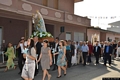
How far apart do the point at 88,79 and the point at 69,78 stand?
0.84m

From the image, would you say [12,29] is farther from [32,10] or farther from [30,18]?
[32,10]

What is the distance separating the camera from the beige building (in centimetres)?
1286

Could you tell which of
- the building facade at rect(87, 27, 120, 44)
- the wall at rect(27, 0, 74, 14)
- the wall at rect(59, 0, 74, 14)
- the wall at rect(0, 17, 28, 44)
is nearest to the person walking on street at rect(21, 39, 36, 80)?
Result: the wall at rect(0, 17, 28, 44)

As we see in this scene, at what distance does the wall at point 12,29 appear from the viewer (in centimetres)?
1516

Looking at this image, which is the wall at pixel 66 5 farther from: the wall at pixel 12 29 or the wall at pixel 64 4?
the wall at pixel 12 29

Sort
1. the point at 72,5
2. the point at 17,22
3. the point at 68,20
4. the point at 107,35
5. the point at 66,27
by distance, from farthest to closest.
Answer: the point at 107,35 → the point at 72,5 → the point at 66,27 → the point at 68,20 → the point at 17,22

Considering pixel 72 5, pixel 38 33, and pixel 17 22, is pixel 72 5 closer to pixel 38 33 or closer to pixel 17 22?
pixel 17 22

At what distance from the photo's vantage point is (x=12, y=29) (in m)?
16.0

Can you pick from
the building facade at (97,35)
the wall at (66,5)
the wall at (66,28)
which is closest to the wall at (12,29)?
the wall at (66,28)

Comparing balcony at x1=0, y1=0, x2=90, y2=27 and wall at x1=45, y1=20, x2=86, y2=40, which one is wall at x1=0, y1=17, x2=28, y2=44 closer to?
wall at x1=45, y1=20, x2=86, y2=40

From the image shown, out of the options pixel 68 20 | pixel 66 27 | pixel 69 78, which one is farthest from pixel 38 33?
pixel 66 27

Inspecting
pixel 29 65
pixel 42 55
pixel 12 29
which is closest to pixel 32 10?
pixel 12 29

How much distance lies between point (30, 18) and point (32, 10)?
1117 millimetres

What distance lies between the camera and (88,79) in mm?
7715
